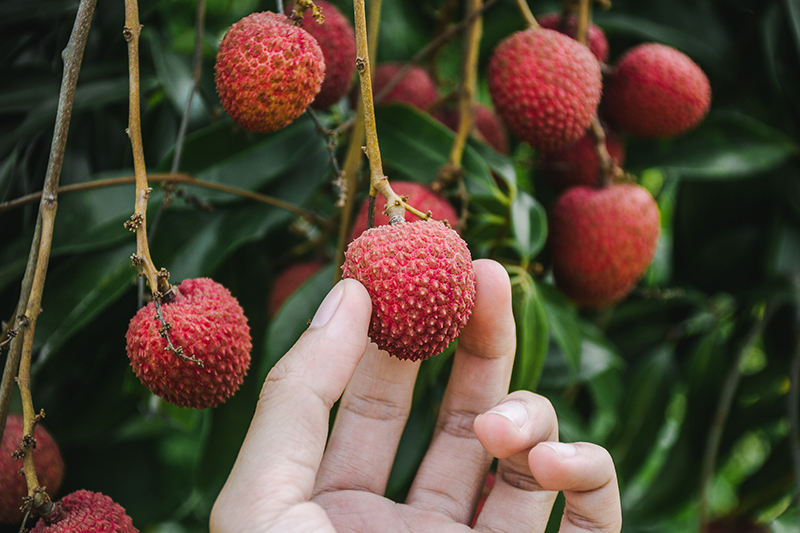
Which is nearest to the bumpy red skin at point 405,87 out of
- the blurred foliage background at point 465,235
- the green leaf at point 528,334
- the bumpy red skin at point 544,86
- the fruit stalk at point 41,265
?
the blurred foliage background at point 465,235

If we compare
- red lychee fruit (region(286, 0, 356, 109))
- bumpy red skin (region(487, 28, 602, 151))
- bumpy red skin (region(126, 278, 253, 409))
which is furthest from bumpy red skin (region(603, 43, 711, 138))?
bumpy red skin (region(126, 278, 253, 409))

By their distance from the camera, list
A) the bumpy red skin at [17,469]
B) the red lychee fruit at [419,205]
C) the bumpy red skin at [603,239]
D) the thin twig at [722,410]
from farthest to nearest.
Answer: the thin twig at [722,410] → the bumpy red skin at [603,239] → the red lychee fruit at [419,205] → the bumpy red skin at [17,469]

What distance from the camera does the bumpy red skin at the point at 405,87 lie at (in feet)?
2.83

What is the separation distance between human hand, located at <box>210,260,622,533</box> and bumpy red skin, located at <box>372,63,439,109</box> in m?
0.41

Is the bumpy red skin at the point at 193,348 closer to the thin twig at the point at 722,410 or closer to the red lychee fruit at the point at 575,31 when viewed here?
the red lychee fruit at the point at 575,31

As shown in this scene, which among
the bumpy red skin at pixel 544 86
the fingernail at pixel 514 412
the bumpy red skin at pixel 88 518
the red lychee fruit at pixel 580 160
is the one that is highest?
the bumpy red skin at pixel 544 86

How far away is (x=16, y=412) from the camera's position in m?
0.74

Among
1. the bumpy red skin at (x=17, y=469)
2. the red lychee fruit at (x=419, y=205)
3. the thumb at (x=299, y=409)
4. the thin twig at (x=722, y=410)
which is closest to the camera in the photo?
the thumb at (x=299, y=409)

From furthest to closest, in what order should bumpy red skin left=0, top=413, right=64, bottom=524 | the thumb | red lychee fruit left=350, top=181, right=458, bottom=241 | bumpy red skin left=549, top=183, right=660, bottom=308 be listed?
bumpy red skin left=549, top=183, right=660, bottom=308 → red lychee fruit left=350, top=181, right=458, bottom=241 → bumpy red skin left=0, top=413, right=64, bottom=524 → the thumb

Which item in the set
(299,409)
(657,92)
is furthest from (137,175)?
(657,92)

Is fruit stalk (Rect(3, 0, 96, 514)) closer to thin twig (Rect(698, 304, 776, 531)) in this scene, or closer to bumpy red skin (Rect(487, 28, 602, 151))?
bumpy red skin (Rect(487, 28, 602, 151))

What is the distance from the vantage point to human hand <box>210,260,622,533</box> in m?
0.44

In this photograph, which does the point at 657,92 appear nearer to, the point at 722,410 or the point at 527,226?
the point at 527,226

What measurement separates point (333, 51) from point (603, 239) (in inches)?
16.3
